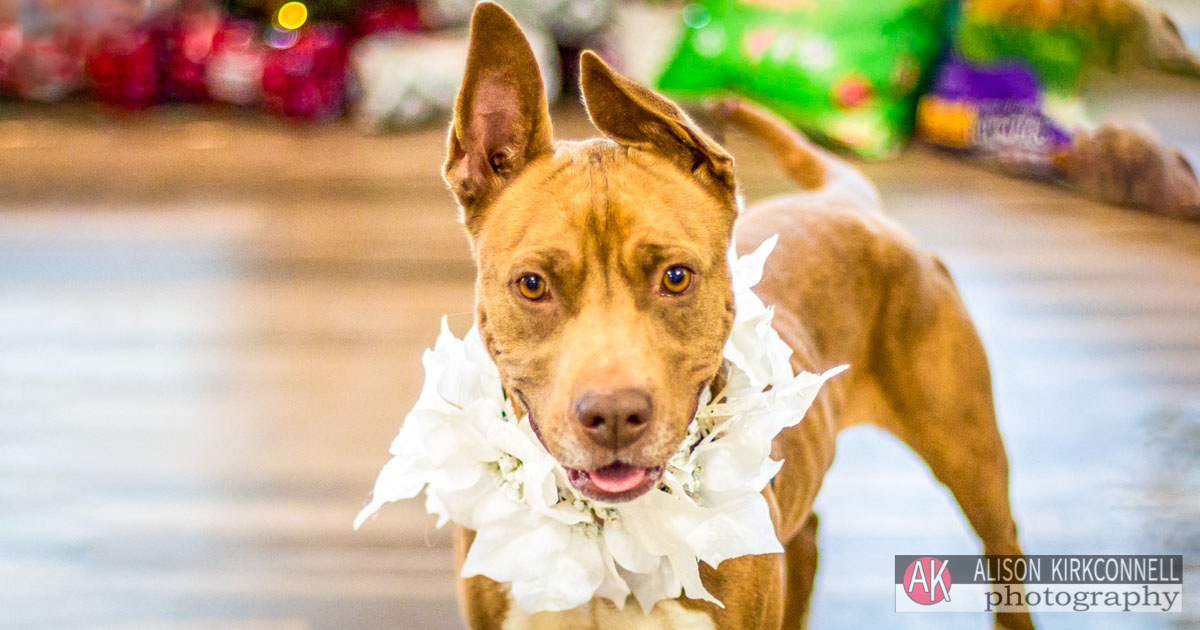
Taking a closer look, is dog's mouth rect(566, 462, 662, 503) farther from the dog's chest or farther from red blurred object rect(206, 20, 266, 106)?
red blurred object rect(206, 20, 266, 106)

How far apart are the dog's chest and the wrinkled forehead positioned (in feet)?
1.73

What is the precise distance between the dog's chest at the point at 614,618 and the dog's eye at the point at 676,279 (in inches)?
18.7

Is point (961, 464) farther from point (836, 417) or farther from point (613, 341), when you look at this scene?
point (613, 341)

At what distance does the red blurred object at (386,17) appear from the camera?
5770mm

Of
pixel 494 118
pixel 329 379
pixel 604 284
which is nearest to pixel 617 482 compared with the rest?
pixel 604 284

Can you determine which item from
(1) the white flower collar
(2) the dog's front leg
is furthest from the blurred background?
(1) the white flower collar

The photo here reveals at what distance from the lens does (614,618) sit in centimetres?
158

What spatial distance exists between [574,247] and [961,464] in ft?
3.23

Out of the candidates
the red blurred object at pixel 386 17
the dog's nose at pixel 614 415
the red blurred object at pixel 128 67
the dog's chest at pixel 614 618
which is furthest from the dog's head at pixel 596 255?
the red blurred object at pixel 128 67

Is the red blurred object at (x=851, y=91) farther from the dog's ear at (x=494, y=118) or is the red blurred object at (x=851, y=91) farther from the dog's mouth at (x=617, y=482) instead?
the dog's mouth at (x=617, y=482)

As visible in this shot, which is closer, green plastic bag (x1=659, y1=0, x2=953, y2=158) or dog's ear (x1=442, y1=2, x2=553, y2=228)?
dog's ear (x1=442, y1=2, x2=553, y2=228)

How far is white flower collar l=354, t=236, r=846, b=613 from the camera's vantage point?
4.93 ft

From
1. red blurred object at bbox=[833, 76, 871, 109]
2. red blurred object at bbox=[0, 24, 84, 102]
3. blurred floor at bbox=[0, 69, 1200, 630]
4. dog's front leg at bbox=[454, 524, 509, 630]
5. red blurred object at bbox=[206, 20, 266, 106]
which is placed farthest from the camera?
red blurred object at bbox=[0, 24, 84, 102]

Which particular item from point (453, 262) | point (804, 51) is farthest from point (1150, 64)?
point (453, 262)
